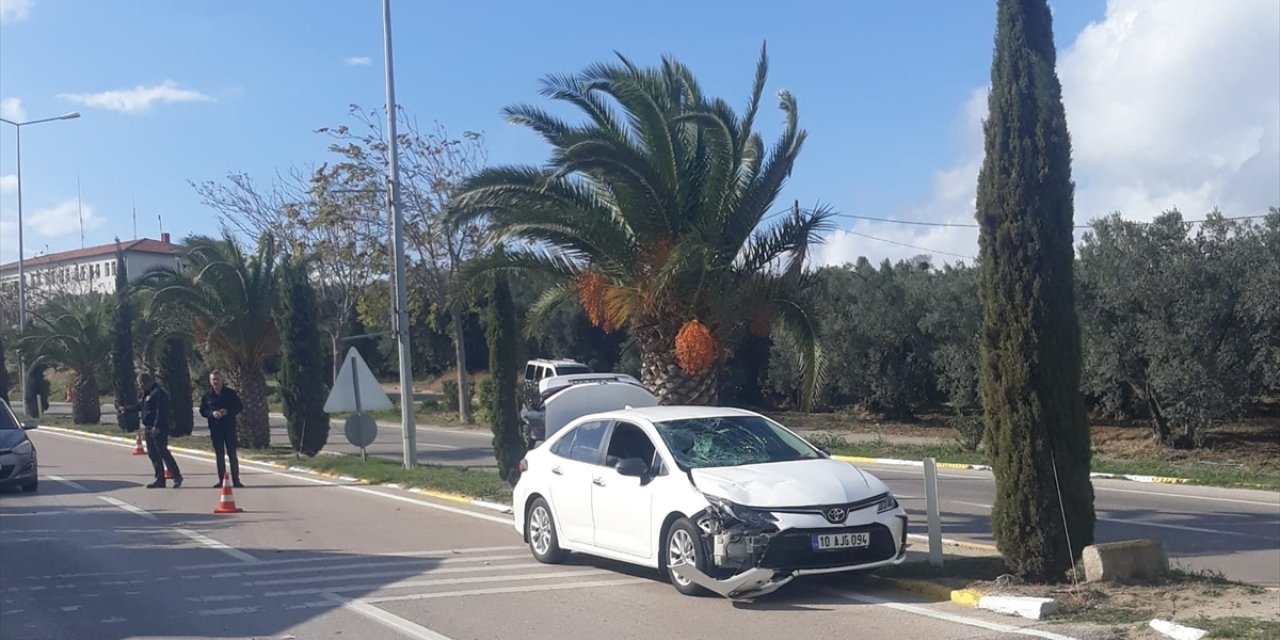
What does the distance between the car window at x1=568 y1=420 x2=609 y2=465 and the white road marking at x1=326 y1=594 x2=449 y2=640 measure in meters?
2.46

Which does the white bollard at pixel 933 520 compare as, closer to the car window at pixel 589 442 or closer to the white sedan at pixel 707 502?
the white sedan at pixel 707 502

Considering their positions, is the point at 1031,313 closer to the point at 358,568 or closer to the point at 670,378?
the point at 358,568

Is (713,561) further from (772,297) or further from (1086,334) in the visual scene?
(1086,334)

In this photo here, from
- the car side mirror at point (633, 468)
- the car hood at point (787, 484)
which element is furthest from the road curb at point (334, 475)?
the car hood at point (787, 484)

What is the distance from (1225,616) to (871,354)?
2936 centimetres

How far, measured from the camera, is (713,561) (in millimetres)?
8961

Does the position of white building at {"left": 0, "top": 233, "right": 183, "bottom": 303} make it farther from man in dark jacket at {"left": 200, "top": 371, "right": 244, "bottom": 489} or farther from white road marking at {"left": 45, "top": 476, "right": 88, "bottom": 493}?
man in dark jacket at {"left": 200, "top": 371, "right": 244, "bottom": 489}

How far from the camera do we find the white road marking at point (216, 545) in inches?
467

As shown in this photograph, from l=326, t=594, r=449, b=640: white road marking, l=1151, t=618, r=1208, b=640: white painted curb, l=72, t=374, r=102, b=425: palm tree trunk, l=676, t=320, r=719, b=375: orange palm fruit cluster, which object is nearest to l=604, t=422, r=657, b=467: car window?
l=326, t=594, r=449, b=640: white road marking

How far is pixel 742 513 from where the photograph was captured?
29.2 feet

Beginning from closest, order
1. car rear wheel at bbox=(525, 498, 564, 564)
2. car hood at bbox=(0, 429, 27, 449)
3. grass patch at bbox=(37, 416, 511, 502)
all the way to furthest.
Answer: car rear wheel at bbox=(525, 498, 564, 564) < grass patch at bbox=(37, 416, 511, 502) < car hood at bbox=(0, 429, 27, 449)

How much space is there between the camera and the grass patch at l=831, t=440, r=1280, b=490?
20609mm

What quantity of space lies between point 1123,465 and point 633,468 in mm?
16318

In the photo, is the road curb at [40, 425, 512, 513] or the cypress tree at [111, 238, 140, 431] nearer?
the road curb at [40, 425, 512, 513]
